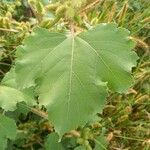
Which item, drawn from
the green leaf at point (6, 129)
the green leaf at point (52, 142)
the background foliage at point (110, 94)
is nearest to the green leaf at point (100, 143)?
the background foliage at point (110, 94)

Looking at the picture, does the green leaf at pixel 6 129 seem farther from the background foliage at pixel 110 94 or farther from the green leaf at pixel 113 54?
the green leaf at pixel 113 54

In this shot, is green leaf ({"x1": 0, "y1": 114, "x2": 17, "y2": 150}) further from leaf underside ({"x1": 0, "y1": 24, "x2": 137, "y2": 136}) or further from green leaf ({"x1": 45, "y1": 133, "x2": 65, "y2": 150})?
leaf underside ({"x1": 0, "y1": 24, "x2": 137, "y2": 136})

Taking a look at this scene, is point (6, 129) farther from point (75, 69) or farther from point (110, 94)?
point (110, 94)

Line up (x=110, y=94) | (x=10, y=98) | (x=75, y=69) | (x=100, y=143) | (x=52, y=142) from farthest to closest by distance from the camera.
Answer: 1. (x=110, y=94)
2. (x=100, y=143)
3. (x=52, y=142)
4. (x=10, y=98)
5. (x=75, y=69)

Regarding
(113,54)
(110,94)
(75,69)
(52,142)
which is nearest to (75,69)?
(75,69)

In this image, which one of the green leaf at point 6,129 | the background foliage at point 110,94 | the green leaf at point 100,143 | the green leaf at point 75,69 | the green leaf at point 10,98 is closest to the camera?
the green leaf at point 75,69

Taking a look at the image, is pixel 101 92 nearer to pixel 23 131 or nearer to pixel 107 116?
pixel 23 131

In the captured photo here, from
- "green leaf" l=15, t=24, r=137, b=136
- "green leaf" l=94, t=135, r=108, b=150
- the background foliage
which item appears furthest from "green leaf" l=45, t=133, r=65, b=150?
"green leaf" l=15, t=24, r=137, b=136
